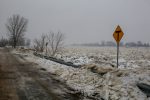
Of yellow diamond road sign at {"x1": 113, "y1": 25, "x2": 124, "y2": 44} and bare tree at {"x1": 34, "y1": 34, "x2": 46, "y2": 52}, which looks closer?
yellow diamond road sign at {"x1": 113, "y1": 25, "x2": 124, "y2": 44}

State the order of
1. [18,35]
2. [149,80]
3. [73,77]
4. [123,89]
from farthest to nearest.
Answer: [18,35] < [73,77] < [149,80] < [123,89]

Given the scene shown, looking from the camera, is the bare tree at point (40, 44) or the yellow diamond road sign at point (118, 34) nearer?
the yellow diamond road sign at point (118, 34)

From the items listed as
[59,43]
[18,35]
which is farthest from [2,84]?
[18,35]

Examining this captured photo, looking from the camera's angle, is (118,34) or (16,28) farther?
(16,28)

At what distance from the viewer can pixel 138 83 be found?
8.86m

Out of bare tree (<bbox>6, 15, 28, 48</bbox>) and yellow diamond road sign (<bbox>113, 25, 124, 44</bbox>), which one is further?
bare tree (<bbox>6, 15, 28, 48</bbox>)

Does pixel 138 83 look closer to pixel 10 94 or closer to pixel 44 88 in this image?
pixel 44 88

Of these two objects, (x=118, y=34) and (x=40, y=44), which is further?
(x=40, y=44)

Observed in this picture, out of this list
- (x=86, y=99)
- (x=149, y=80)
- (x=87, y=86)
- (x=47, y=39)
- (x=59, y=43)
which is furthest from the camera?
(x=47, y=39)

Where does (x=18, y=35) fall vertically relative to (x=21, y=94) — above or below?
above

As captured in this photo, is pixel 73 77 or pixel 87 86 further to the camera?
pixel 73 77

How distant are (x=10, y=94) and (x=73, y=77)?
15.3 feet

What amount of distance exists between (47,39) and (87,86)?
31.9 metres

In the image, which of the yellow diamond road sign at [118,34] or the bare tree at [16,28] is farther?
the bare tree at [16,28]
